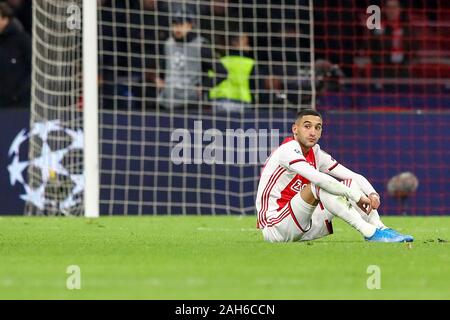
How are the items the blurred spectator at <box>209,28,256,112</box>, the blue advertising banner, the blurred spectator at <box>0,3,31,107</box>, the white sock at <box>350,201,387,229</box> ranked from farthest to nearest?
1. the blurred spectator at <box>0,3,31,107</box>
2. the blurred spectator at <box>209,28,256,112</box>
3. the blue advertising banner
4. the white sock at <box>350,201,387,229</box>

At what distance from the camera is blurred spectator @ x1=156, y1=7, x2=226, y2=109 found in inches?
751

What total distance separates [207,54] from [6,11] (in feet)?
9.91

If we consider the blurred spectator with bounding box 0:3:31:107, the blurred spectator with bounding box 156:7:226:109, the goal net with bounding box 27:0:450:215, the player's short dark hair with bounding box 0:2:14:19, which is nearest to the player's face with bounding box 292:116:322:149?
the goal net with bounding box 27:0:450:215

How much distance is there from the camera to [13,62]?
64.2 ft

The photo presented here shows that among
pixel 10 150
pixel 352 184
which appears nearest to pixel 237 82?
pixel 10 150

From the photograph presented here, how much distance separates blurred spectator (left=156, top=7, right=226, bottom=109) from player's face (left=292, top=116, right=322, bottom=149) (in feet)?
24.1

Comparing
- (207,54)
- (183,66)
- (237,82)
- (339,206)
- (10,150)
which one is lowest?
(339,206)

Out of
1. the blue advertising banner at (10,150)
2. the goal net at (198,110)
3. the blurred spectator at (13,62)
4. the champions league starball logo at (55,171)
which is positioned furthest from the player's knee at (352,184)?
the blurred spectator at (13,62)

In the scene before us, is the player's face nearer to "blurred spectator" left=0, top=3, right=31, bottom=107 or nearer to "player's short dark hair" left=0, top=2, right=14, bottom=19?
"blurred spectator" left=0, top=3, right=31, bottom=107

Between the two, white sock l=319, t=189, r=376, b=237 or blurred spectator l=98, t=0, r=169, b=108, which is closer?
white sock l=319, t=189, r=376, b=237

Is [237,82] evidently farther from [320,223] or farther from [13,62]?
[320,223]

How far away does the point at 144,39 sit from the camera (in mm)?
19500

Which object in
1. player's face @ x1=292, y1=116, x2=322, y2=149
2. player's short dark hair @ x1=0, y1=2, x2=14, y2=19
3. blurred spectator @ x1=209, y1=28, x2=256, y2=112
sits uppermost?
player's short dark hair @ x1=0, y1=2, x2=14, y2=19

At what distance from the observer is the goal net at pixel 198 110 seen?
60.4 feet
